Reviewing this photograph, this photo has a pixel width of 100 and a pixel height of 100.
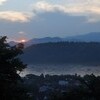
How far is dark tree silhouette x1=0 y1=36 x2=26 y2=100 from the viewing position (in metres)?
13.0

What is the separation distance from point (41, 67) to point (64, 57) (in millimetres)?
9125

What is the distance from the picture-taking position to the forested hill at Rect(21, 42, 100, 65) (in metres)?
82.4

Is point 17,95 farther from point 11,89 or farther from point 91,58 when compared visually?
point 91,58

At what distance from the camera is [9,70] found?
13586 millimetres

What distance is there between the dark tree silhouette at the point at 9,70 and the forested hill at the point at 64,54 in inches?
2601

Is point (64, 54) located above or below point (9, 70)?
above

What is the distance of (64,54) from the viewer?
8681 centimetres

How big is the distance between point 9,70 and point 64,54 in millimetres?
73344

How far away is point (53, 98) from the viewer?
20.8m

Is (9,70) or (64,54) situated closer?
(9,70)

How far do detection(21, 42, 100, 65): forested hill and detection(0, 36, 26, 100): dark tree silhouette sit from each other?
217ft

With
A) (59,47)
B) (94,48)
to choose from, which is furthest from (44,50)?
(94,48)

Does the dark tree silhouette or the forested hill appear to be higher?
the forested hill

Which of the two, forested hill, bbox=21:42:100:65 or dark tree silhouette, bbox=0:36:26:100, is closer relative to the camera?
dark tree silhouette, bbox=0:36:26:100
